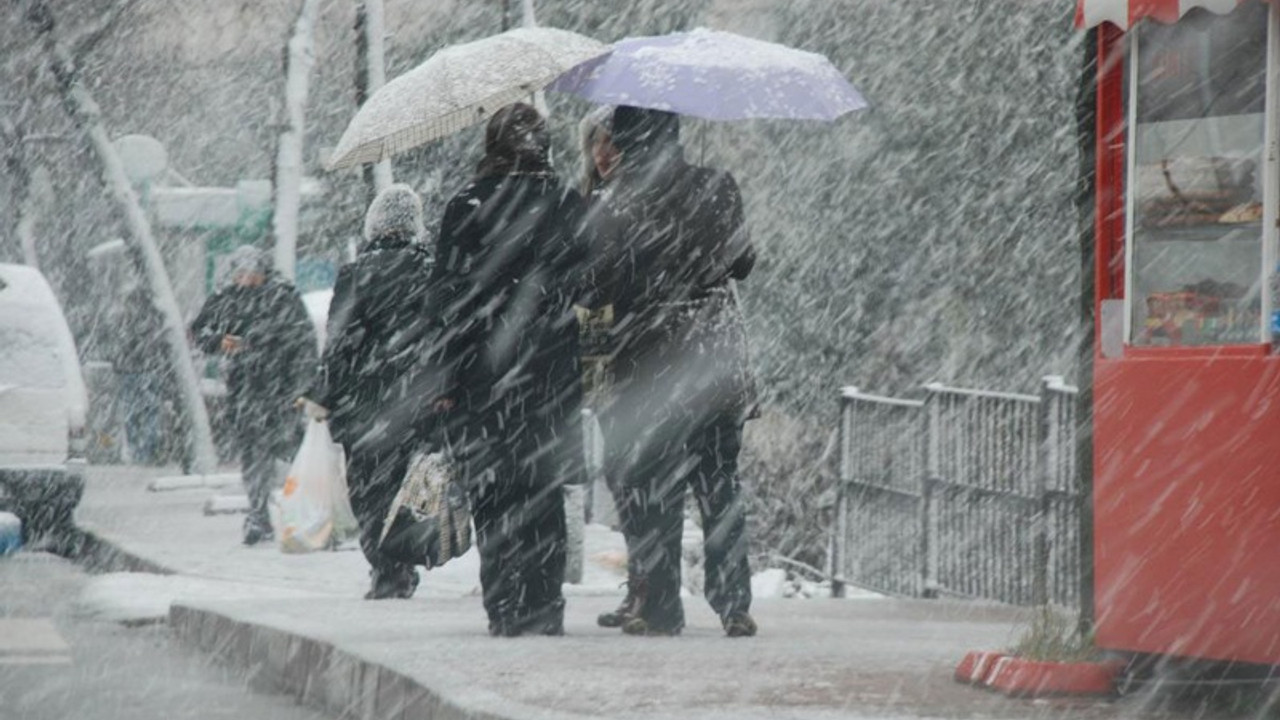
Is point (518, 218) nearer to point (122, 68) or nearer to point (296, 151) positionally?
point (296, 151)

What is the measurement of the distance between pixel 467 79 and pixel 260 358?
20.0ft

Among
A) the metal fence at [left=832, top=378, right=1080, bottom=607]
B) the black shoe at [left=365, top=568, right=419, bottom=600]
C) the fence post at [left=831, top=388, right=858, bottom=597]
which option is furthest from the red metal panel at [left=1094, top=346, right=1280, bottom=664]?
the fence post at [left=831, top=388, right=858, bottom=597]

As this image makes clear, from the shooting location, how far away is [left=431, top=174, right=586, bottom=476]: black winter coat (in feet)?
28.8

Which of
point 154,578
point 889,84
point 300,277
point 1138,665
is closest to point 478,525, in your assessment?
point 1138,665

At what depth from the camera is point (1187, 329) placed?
7.25m

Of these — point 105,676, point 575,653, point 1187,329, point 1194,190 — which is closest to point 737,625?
point 575,653

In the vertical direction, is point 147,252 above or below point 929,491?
above

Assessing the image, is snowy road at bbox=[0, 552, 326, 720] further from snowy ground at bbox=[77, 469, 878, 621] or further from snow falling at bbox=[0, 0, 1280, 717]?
snowy ground at bbox=[77, 469, 878, 621]

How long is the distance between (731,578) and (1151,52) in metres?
2.68

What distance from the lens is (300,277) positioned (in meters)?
33.9

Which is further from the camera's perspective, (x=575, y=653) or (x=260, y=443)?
(x=260, y=443)

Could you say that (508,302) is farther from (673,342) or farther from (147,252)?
(147,252)

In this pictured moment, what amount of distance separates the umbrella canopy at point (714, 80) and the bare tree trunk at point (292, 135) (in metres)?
13.5

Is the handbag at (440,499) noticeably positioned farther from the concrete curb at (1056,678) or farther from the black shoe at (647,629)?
the concrete curb at (1056,678)
